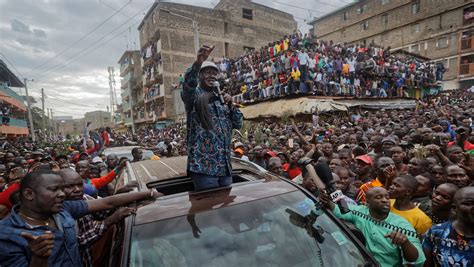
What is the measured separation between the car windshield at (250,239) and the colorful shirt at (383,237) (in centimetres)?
41

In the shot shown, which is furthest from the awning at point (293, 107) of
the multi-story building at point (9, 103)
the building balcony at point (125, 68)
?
the building balcony at point (125, 68)

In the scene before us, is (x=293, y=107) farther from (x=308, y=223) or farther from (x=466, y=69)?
(x=466, y=69)

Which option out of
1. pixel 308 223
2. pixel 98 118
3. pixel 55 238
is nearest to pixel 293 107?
pixel 308 223

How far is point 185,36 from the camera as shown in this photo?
3062 cm

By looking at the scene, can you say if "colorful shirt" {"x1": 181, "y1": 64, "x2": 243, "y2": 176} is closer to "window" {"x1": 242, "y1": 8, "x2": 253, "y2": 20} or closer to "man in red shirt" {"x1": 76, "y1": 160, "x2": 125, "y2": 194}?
"man in red shirt" {"x1": 76, "y1": 160, "x2": 125, "y2": 194}

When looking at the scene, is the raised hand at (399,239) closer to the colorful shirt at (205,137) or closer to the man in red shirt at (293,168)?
the colorful shirt at (205,137)

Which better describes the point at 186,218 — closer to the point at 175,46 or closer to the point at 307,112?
the point at 307,112

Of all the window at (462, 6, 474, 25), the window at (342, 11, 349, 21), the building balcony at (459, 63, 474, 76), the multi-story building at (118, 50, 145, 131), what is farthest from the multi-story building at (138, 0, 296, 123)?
the building balcony at (459, 63, 474, 76)

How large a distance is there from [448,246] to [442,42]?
121 feet

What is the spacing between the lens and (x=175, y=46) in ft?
98.4

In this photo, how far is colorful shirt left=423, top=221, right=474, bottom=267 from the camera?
1.83 metres

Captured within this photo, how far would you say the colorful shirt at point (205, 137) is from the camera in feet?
7.76

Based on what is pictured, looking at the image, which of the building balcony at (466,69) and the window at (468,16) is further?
the building balcony at (466,69)

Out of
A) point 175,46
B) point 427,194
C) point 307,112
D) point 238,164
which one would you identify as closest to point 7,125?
point 175,46
